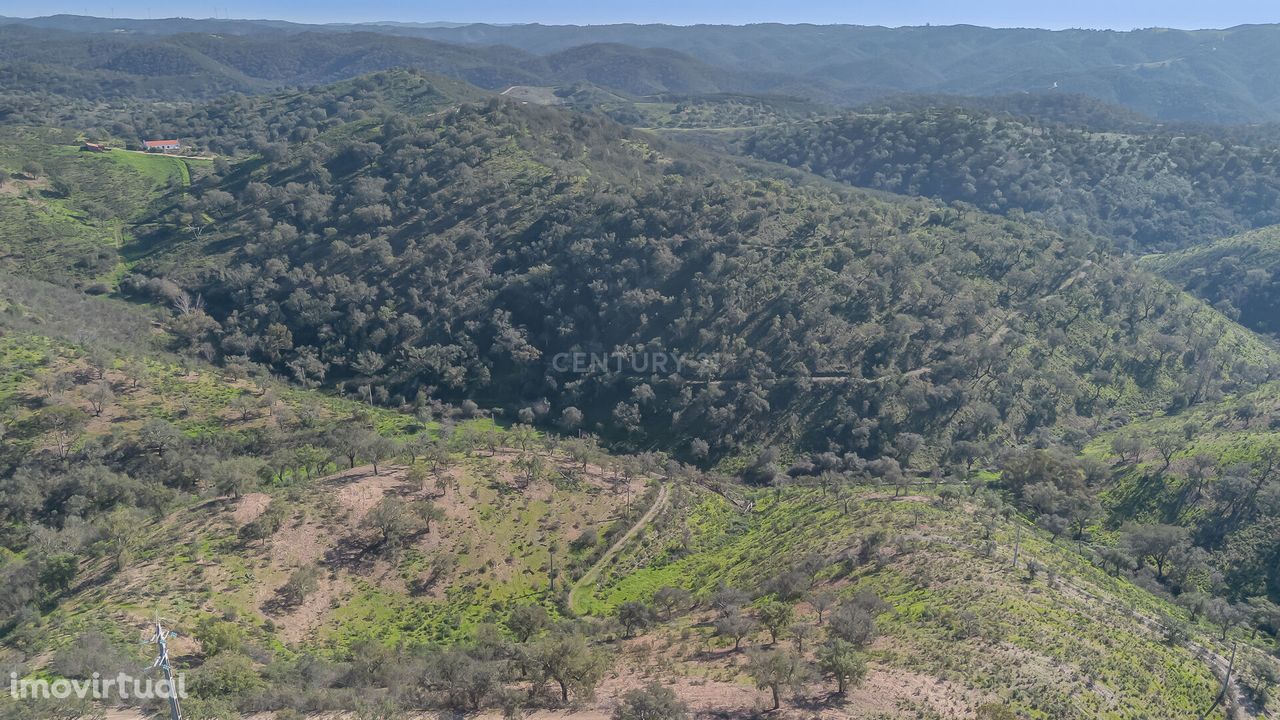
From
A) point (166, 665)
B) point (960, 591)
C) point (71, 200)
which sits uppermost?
point (71, 200)

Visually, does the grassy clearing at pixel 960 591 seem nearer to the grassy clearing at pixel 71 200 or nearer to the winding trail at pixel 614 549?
the winding trail at pixel 614 549

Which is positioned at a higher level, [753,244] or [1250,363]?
[753,244]

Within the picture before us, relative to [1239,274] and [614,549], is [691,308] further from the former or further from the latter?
[1239,274]

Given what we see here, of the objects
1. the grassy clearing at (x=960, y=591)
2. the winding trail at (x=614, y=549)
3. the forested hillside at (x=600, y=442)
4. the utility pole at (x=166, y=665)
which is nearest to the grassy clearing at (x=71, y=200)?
the forested hillside at (x=600, y=442)

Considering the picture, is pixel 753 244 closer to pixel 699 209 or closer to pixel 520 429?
pixel 699 209

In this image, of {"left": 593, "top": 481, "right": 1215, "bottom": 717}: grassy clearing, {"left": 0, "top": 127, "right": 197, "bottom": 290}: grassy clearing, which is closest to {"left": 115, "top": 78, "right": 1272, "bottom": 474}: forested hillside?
{"left": 0, "top": 127, "right": 197, "bottom": 290}: grassy clearing

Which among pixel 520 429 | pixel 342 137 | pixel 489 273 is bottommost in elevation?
pixel 520 429

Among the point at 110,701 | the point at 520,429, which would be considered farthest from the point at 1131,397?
the point at 110,701

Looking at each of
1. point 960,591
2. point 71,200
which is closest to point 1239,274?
point 960,591
